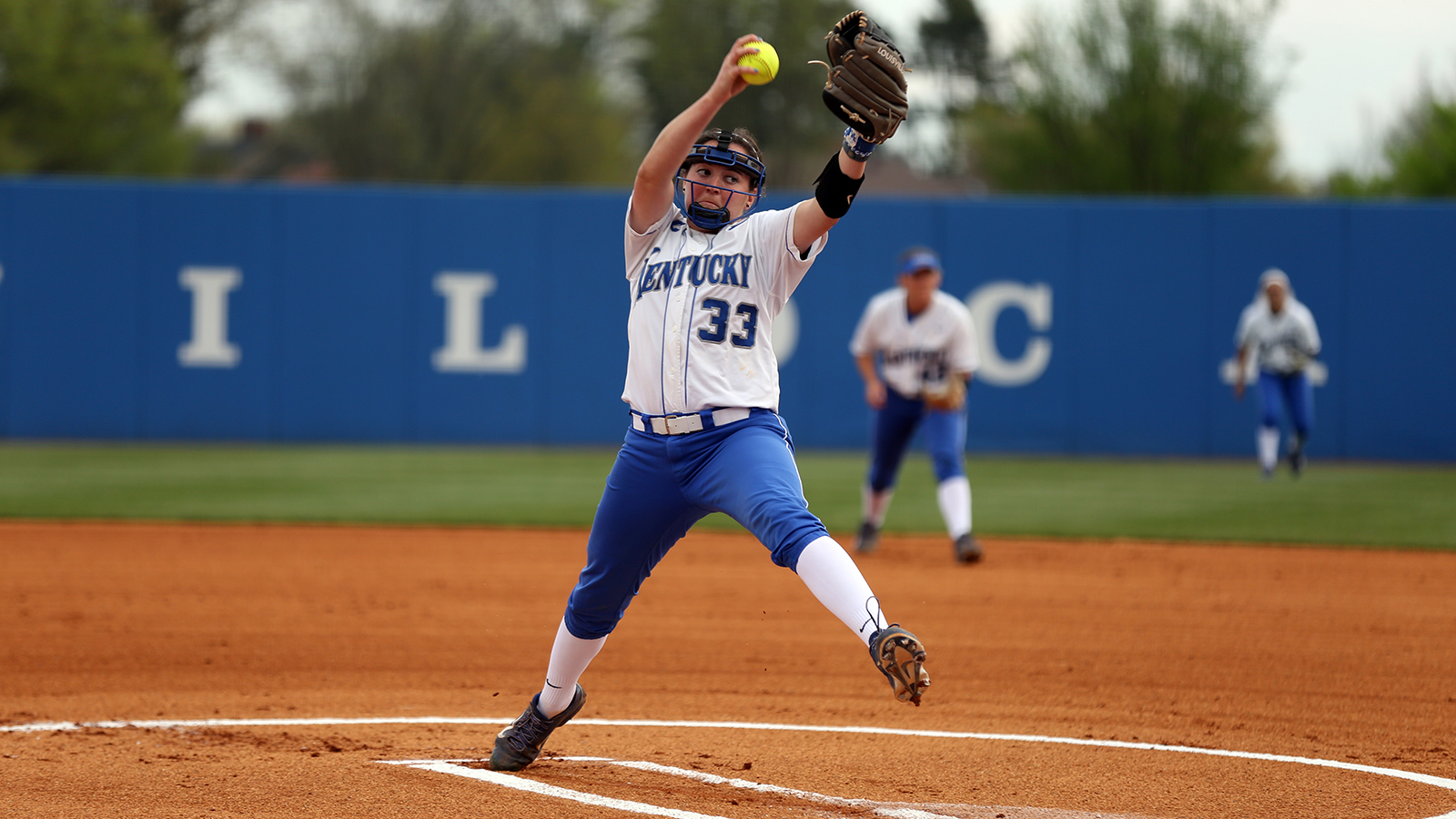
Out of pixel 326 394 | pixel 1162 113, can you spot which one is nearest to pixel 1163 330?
pixel 326 394

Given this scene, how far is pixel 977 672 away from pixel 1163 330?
43.7 ft

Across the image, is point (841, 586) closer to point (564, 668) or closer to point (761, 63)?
point (564, 668)

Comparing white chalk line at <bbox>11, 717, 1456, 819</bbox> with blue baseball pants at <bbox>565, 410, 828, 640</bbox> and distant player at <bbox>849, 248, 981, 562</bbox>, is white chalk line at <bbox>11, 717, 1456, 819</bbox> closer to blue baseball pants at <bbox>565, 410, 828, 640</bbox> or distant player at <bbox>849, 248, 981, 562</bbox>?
blue baseball pants at <bbox>565, 410, 828, 640</bbox>

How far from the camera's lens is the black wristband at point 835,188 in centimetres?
388

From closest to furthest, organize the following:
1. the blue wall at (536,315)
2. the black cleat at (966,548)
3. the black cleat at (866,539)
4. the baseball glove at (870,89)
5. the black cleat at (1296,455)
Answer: the baseball glove at (870,89), the black cleat at (966,548), the black cleat at (866,539), the black cleat at (1296,455), the blue wall at (536,315)

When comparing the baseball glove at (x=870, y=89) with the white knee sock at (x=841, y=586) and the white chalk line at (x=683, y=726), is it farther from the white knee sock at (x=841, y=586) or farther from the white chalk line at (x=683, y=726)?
the white chalk line at (x=683, y=726)

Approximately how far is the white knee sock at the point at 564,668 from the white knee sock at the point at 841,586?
99cm

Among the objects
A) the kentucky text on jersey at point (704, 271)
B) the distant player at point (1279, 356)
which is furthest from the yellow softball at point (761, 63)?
the distant player at point (1279, 356)

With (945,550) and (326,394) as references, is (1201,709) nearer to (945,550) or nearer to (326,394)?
(945,550)

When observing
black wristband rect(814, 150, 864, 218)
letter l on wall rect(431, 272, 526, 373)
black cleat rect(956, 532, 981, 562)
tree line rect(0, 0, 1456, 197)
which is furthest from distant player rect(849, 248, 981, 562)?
tree line rect(0, 0, 1456, 197)

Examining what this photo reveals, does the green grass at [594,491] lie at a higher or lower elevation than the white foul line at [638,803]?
higher

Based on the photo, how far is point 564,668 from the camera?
4.46 metres

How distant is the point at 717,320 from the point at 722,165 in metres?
0.51

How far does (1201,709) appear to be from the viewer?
543 cm
